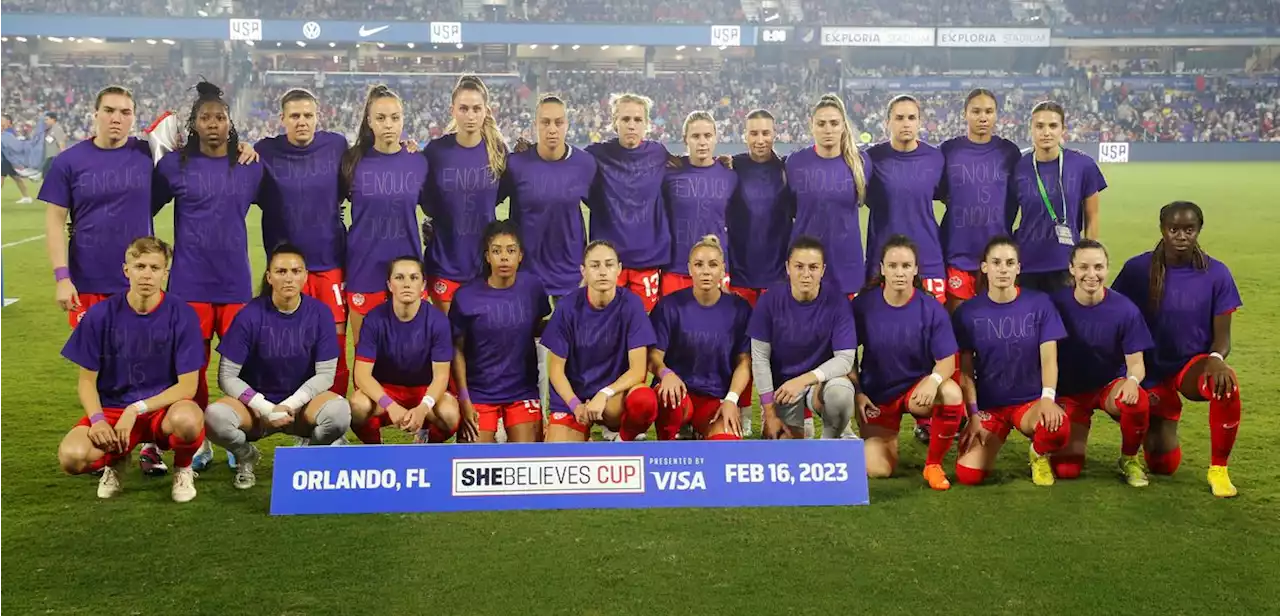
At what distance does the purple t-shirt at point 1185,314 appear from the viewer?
529cm

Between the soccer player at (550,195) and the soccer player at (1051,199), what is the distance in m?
2.31

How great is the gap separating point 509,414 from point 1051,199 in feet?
9.94

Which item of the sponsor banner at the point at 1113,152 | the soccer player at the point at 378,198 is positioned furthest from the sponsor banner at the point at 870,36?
the soccer player at the point at 378,198

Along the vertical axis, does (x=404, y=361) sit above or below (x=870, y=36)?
below

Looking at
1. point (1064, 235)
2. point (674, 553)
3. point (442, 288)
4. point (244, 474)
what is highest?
point (1064, 235)

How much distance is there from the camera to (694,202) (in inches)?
238

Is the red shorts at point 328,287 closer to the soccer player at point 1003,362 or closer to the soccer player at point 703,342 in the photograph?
the soccer player at point 703,342

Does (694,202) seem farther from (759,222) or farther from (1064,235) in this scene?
(1064,235)

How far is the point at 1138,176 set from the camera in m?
26.9

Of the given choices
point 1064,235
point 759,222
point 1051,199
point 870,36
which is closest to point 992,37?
point 870,36

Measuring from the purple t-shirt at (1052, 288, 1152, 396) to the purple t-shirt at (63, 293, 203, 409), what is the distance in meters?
3.99

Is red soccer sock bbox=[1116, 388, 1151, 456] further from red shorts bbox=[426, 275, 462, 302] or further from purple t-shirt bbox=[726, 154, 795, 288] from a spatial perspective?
red shorts bbox=[426, 275, 462, 302]

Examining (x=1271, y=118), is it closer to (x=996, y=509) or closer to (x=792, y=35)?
(x=792, y=35)

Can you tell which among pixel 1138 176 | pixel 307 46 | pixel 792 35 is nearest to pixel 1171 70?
pixel 792 35
